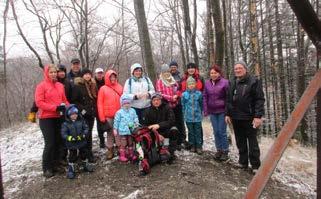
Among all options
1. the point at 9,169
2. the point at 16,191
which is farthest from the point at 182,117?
the point at 9,169

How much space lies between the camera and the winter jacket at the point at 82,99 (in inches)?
249

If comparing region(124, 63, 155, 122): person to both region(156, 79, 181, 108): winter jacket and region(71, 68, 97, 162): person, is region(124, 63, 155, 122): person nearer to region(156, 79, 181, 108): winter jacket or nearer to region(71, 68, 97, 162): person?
region(156, 79, 181, 108): winter jacket

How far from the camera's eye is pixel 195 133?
22.6 ft

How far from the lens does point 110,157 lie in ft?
22.0

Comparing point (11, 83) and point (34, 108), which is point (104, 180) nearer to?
point (34, 108)

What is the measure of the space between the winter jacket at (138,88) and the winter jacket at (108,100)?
0.77 feet

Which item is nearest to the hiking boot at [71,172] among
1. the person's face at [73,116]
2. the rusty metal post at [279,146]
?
the person's face at [73,116]

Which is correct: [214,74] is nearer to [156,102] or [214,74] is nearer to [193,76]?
[193,76]

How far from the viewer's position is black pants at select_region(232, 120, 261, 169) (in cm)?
604

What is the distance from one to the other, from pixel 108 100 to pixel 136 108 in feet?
1.82

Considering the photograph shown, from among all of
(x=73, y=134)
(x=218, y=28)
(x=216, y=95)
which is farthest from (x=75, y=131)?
(x=218, y=28)

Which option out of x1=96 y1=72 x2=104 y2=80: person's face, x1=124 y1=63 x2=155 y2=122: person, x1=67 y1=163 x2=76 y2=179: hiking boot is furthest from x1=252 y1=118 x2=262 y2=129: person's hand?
x1=67 y1=163 x2=76 y2=179: hiking boot

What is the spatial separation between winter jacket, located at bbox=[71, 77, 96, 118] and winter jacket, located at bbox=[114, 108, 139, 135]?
62 centimetres

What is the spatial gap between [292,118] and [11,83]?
112 ft
